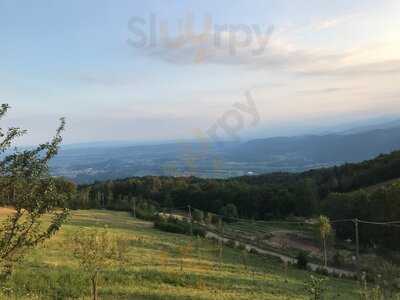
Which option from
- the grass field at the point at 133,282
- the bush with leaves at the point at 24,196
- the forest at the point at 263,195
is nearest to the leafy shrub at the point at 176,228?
the forest at the point at 263,195

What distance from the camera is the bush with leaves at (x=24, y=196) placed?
823cm

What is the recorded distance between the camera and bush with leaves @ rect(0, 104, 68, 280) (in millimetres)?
8227

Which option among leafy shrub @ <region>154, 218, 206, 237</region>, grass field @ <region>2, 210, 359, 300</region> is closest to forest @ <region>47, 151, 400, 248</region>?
leafy shrub @ <region>154, 218, 206, 237</region>

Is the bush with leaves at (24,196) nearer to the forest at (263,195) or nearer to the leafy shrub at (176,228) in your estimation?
the leafy shrub at (176,228)

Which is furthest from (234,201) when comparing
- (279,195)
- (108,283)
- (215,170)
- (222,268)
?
(108,283)

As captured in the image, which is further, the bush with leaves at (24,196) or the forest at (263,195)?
the forest at (263,195)

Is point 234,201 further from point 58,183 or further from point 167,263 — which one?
point 58,183

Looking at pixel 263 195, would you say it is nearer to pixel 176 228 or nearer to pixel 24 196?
pixel 176 228

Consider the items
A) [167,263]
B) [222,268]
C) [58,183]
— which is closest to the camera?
[58,183]

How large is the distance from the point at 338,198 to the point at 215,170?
231 ft

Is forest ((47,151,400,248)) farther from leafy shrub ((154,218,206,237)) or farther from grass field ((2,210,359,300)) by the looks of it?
grass field ((2,210,359,300))

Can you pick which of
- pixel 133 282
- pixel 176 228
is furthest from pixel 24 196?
pixel 176 228

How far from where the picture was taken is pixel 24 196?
26.9ft

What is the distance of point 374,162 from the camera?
382ft
